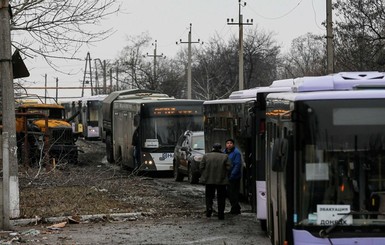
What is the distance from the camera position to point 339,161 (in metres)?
8.66

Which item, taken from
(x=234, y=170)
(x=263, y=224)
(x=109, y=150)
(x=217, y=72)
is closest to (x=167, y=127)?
(x=109, y=150)

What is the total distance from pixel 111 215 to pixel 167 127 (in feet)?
45.4

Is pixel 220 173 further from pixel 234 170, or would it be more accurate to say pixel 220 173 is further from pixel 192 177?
pixel 192 177

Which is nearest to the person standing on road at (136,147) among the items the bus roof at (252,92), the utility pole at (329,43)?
the bus roof at (252,92)

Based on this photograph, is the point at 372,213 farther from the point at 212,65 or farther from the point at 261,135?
the point at 212,65

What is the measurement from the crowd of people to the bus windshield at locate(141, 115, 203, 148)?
512 inches

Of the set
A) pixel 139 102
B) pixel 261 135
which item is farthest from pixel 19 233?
pixel 139 102

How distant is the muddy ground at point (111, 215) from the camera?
13961 mm

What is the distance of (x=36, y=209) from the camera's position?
1695cm

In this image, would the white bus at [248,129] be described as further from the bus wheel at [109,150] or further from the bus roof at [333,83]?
the bus wheel at [109,150]

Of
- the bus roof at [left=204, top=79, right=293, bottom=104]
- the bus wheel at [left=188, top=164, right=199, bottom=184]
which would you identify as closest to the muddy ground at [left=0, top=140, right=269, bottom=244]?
the bus wheel at [left=188, top=164, right=199, bottom=184]

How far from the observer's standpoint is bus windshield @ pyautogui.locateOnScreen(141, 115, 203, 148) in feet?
98.8

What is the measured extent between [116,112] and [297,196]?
29.6 meters

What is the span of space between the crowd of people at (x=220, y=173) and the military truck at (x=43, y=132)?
12.9m
